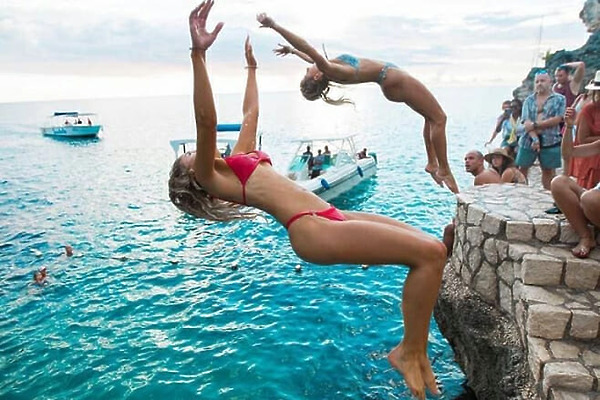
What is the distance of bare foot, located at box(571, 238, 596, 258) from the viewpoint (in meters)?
4.86

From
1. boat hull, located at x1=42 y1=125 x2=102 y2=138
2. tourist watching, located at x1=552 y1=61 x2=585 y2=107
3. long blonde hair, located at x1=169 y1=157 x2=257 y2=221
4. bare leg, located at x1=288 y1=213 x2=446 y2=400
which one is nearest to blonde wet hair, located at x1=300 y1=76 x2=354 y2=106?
long blonde hair, located at x1=169 y1=157 x2=257 y2=221

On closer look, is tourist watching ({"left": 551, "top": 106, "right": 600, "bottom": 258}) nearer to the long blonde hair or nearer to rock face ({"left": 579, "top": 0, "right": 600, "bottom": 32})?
the long blonde hair

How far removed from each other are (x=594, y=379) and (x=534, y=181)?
8509 millimetres

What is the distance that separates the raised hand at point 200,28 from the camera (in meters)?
2.78

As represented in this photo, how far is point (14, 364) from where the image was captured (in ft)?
28.5

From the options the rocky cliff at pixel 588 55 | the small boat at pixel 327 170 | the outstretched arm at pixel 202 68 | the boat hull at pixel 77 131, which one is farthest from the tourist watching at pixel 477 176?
the boat hull at pixel 77 131

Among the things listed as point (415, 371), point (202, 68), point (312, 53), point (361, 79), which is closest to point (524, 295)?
point (415, 371)

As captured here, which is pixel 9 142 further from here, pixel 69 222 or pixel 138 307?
pixel 138 307

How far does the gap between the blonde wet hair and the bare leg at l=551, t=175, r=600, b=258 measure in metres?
2.65

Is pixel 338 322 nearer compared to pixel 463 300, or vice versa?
pixel 463 300

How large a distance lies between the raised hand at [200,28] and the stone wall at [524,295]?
13.3 ft

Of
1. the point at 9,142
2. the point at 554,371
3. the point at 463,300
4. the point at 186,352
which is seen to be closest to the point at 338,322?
the point at 186,352

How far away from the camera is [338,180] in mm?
21250

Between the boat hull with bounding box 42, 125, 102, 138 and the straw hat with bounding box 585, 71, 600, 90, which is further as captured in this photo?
the boat hull with bounding box 42, 125, 102, 138
